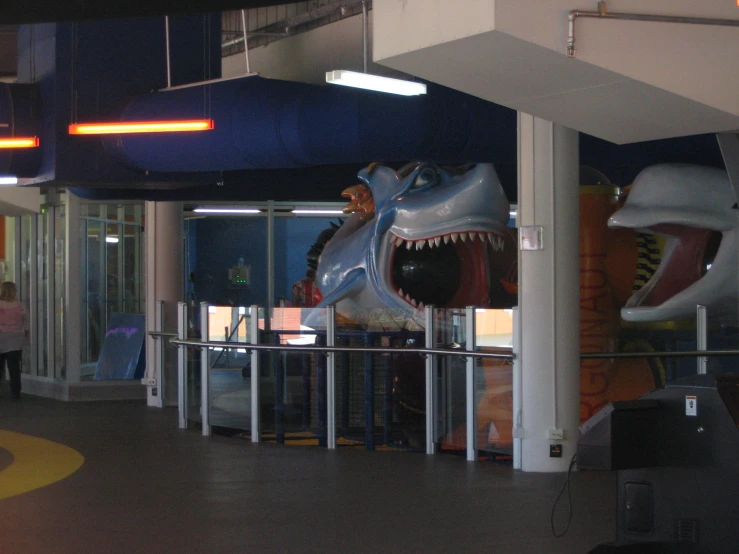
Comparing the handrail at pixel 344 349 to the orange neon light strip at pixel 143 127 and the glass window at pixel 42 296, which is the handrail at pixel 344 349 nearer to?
the orange neon light strip at pixel 143 127

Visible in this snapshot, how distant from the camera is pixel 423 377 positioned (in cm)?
870

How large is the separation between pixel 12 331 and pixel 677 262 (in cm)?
863

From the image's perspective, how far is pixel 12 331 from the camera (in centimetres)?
1304

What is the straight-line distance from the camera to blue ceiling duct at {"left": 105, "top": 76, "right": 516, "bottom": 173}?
8.54m

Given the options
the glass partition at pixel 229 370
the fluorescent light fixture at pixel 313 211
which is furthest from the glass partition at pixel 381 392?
the fluorescent light fixture at pixel 313 211

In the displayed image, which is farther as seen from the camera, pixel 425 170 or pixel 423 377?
pixel 425 170

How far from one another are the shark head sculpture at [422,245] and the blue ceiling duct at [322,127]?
1.96ft

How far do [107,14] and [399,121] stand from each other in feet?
8.63

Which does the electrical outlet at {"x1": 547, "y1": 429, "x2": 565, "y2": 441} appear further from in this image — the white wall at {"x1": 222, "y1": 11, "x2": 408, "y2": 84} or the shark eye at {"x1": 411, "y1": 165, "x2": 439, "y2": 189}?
the white wall at {"x1": 222, "y1": 11, "x2": 408, "y2": 84}

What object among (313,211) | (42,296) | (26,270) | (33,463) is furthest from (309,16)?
(33,463)

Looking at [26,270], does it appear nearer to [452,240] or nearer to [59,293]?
[59,293]

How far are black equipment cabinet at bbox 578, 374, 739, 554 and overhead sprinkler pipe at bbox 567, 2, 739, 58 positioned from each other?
1778mm

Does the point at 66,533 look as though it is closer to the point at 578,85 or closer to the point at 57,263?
the point at 578,85

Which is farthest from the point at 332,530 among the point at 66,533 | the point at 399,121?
the point at 399,121
